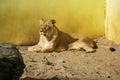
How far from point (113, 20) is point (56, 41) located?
1581 mm

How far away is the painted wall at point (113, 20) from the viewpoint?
892 centimetres

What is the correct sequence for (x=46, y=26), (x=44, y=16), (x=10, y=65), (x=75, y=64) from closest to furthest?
(x=10, y=65), (x=75, y=64), (x=46, y=26), (x=44, y=16)

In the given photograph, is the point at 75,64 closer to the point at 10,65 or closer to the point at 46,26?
the point at 46,26

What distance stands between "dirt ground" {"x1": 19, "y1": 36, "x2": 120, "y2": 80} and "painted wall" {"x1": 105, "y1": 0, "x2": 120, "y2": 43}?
9.3 inches

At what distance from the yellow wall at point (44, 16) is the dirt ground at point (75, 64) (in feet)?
1.42

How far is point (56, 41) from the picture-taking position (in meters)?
8.81

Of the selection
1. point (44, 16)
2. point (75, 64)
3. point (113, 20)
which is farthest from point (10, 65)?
point (113, 20)

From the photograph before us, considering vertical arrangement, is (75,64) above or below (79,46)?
above

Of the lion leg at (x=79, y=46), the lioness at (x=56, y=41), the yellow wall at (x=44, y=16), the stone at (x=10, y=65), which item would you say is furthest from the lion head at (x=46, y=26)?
the stone at (x=10, y=65)

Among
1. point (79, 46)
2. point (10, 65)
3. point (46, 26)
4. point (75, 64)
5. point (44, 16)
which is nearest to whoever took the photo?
point (10, 65)

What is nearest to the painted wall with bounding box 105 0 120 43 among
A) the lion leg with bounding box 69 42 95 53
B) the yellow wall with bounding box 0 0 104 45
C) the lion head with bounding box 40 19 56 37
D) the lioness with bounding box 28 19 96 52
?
the yellow wall with bounding box 0 0 104 45

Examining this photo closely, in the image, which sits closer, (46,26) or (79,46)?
(46,26)

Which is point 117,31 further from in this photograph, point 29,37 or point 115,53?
point 29,37

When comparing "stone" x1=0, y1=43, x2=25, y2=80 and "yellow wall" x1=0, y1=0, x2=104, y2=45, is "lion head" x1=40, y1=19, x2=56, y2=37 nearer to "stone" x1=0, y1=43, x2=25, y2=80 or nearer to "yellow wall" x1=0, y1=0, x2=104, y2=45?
"yellow wall" x1=0, y1=0, x2=104, y2=45
